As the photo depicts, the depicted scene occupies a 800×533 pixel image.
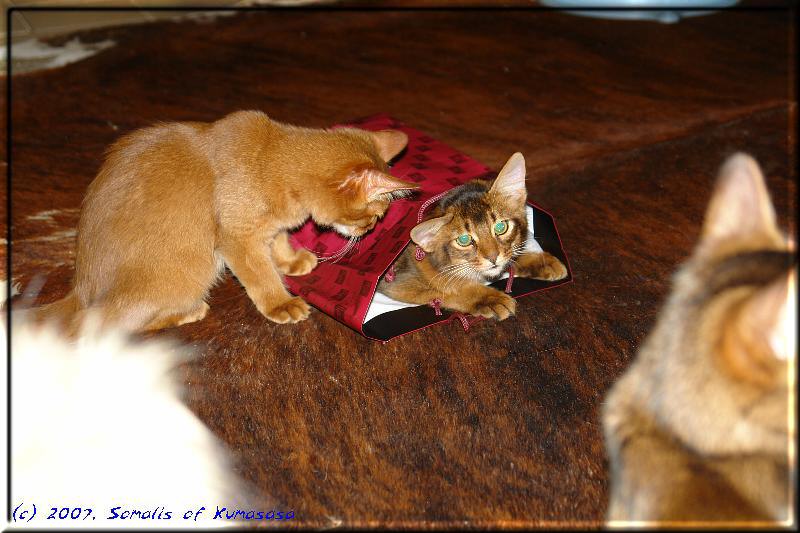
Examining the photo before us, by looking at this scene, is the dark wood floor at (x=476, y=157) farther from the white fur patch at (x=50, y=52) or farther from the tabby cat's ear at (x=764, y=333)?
the tabby cat's ear at (x=764, y=333)

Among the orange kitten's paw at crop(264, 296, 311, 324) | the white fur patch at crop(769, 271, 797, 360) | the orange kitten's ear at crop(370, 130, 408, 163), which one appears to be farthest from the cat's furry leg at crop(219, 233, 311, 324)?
the white fur patch at crop(769, 271, 797, 360)

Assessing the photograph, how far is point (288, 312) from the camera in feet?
6.29

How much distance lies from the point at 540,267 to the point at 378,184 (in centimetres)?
57

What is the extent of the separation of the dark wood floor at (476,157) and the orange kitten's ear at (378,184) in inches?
15.5

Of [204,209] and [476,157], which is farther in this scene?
[476,157]

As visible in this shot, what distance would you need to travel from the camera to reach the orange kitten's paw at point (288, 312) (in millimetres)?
1905

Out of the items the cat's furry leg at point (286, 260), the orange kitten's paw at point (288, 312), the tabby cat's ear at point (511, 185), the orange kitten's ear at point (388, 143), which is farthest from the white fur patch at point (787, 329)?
the cat's furry leg at point (286, 260)

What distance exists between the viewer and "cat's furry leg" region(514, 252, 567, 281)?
6.52 ft

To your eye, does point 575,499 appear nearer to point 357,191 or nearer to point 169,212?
point 357,191

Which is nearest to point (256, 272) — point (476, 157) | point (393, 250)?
point (393, 250)

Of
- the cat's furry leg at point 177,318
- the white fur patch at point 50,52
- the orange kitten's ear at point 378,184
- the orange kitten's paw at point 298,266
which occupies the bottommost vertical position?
the cat's furry leg at point 177,318

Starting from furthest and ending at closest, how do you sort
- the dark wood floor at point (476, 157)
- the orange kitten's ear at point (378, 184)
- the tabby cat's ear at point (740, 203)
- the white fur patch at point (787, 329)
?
1. the orange kitten's ear at point (378, 184)
2. the dark wood floor at point (476, 157)
3. the tabby cat's ear at point (740, 203)
4. the white fur patch at point (787, 329)

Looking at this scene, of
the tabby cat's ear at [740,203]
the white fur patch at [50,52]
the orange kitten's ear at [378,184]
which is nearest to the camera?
the tabby cat's ear at [740,203]

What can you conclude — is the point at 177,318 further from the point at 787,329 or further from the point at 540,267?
the point at 787,329
